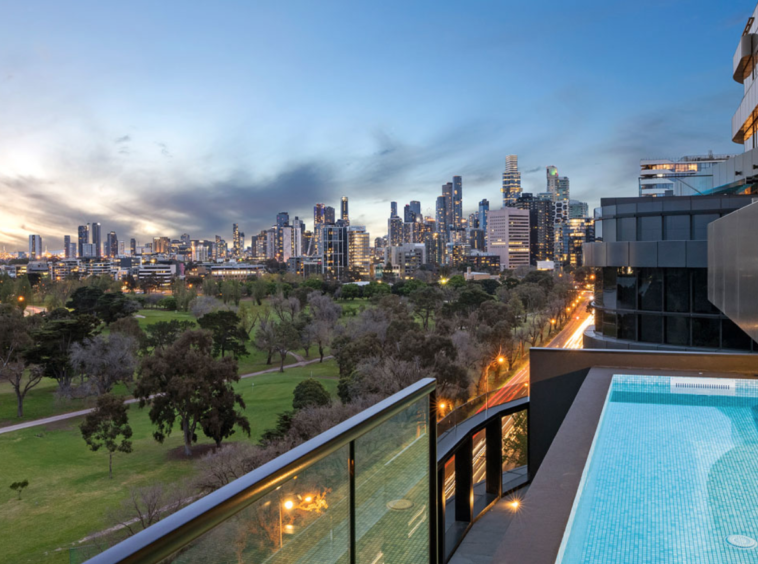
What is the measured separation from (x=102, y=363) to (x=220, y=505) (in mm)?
34004

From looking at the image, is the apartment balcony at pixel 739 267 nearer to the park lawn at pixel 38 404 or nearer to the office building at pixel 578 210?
the park lawn at pixel 38 404

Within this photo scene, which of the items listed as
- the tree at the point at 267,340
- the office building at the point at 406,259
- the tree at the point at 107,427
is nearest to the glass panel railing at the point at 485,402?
the tree at the point at 107,427

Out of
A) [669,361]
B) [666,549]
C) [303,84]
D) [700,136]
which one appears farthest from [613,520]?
[700,136]

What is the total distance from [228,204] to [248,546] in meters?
147

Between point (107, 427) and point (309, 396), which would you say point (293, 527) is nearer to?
point (309, 396)

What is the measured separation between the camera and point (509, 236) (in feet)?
539

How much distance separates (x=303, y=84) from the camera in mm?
53875

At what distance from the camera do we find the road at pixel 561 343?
366 inches

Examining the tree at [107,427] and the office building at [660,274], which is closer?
the office building at [660,274]

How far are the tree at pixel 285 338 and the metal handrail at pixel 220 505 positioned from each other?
36960mm

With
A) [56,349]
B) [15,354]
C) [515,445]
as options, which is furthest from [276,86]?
[515,445]

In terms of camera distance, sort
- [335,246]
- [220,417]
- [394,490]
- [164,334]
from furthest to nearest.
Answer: [335,246] → [164,334] → [220,417] → [394,490]

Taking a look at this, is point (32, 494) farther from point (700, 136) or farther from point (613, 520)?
point (700, 136)

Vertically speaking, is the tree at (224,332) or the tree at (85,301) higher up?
the tree at (85,301)
